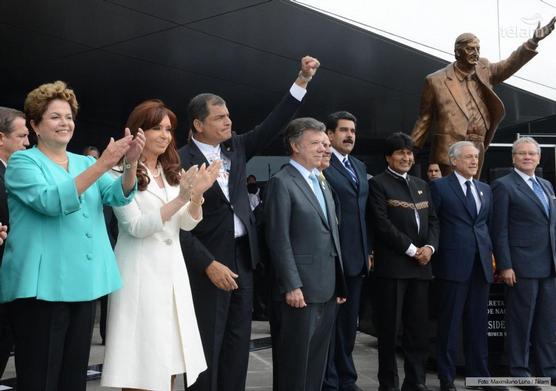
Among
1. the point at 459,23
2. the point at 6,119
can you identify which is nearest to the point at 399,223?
the point at 6,119

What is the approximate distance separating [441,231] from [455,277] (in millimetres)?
375

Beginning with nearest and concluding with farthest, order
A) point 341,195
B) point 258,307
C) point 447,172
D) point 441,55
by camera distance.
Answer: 1. point 341,195
2. point 447,172
3. point 258,307
4. point 441,55

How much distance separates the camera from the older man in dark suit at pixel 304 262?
4234 mm

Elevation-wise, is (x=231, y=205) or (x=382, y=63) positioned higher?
(x=382, y=63)

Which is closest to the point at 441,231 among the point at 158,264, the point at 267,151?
the point at 158,264

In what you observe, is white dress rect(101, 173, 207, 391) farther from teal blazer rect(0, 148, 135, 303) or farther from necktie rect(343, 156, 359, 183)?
necktie rect(343, 156, 359, 183)

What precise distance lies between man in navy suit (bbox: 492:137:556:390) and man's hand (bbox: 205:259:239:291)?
8.52ft

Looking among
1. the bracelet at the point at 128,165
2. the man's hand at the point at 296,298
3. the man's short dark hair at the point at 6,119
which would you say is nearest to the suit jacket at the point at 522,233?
the man's hand at the point at 296,298

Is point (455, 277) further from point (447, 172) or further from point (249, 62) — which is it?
point (249, 62)

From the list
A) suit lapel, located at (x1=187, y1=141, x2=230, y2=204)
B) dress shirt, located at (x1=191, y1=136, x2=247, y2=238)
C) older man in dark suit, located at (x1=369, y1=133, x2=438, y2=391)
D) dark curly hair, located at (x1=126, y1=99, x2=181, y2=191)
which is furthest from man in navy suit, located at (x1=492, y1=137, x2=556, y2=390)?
dark curly hair, located at (x1=126, y1=99, x2=181, y2=191)

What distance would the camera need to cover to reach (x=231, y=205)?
4.16 m

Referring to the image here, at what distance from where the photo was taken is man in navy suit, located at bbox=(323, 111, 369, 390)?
197 inches

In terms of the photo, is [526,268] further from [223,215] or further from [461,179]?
[223,215]

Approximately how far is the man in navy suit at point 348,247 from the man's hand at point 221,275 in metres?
1.27
